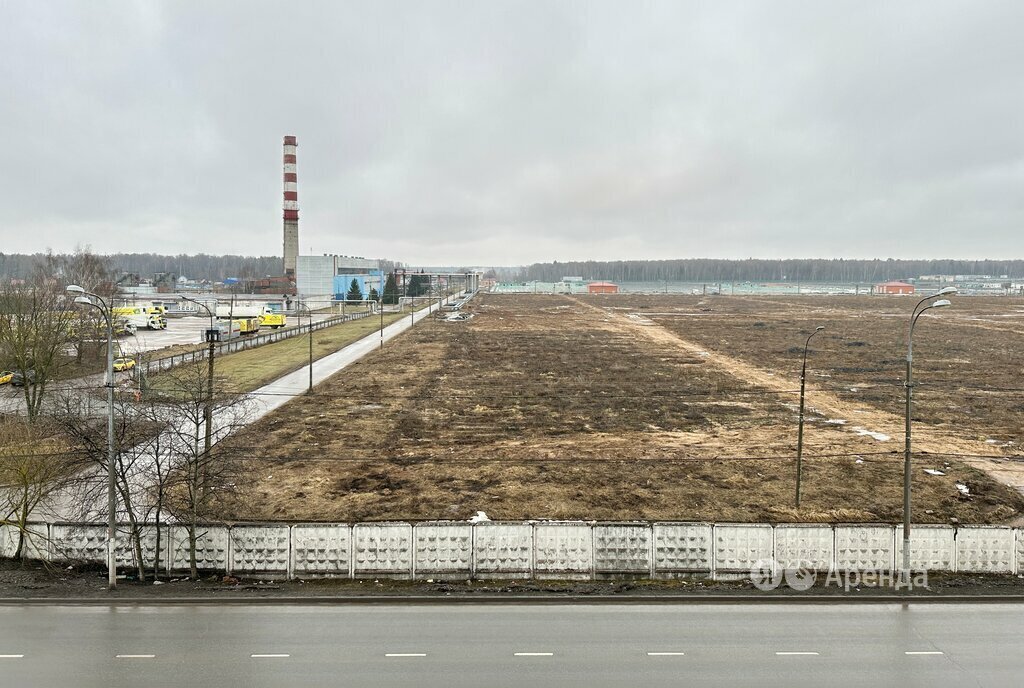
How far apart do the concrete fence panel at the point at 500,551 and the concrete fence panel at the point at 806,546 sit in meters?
6.69

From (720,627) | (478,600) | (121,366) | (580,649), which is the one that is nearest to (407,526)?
(478,600)

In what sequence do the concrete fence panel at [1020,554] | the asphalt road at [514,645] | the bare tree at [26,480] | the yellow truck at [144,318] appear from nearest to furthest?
the asphalt road at [514,645] < the concrete fence panel at [1020,554] < the bare tree at [26,480] < the yellow truck at [144,318]

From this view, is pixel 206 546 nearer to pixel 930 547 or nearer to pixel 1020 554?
pixel 930 547

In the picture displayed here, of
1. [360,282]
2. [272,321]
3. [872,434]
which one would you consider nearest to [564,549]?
[872,434]

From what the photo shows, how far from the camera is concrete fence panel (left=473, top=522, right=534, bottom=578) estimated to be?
1745cm

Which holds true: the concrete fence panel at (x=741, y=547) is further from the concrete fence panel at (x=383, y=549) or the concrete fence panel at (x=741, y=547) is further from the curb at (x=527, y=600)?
the concrete fence panel at (x=383, y=549)

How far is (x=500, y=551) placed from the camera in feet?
57.5

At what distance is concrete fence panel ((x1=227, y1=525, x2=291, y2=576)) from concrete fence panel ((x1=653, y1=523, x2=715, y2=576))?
9.97 m

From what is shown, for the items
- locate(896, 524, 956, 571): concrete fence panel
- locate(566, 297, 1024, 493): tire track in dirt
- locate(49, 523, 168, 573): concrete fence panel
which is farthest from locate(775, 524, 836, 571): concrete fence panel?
locate(49, 523, 168, 573): concrete fence panel

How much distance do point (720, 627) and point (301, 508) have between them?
46.5ft

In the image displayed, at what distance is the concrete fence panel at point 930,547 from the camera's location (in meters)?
17.8

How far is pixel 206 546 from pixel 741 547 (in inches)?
567

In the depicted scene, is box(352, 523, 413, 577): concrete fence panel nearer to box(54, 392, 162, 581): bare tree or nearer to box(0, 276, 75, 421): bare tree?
box(54, 392, 162, 581): bare tree

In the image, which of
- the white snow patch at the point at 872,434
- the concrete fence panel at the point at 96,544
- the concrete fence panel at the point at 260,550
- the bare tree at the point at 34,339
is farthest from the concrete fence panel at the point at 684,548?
the bare tree at the point at 34,339
